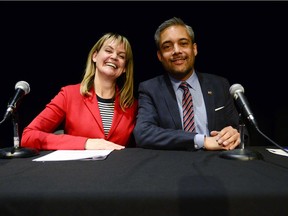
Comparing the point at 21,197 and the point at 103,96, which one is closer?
the point at 21,197

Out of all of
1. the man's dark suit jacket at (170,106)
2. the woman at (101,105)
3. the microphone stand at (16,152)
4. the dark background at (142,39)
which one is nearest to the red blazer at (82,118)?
the woman at (101,105)

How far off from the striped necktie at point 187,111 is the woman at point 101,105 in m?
0.39

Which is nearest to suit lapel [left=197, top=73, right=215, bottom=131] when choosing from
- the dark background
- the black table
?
the dark background

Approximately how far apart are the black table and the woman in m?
0.92

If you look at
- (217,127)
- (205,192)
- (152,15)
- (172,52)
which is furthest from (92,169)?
(152,15)

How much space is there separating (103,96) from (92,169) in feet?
3.69

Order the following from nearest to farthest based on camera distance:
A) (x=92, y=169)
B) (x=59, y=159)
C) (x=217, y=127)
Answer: (x=92, y=169) < (x=59, y=159) < (x=217, y=127)

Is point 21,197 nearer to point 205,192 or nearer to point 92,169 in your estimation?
point 92,169

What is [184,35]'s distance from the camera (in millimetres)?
1979

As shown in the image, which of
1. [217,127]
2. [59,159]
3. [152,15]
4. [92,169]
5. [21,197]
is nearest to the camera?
[21,197]

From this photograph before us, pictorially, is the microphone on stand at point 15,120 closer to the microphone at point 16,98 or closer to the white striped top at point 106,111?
the microphone at point 16,98

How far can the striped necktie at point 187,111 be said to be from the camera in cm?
177

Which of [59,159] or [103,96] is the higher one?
[103,96]

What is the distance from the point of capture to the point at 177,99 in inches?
73.4
